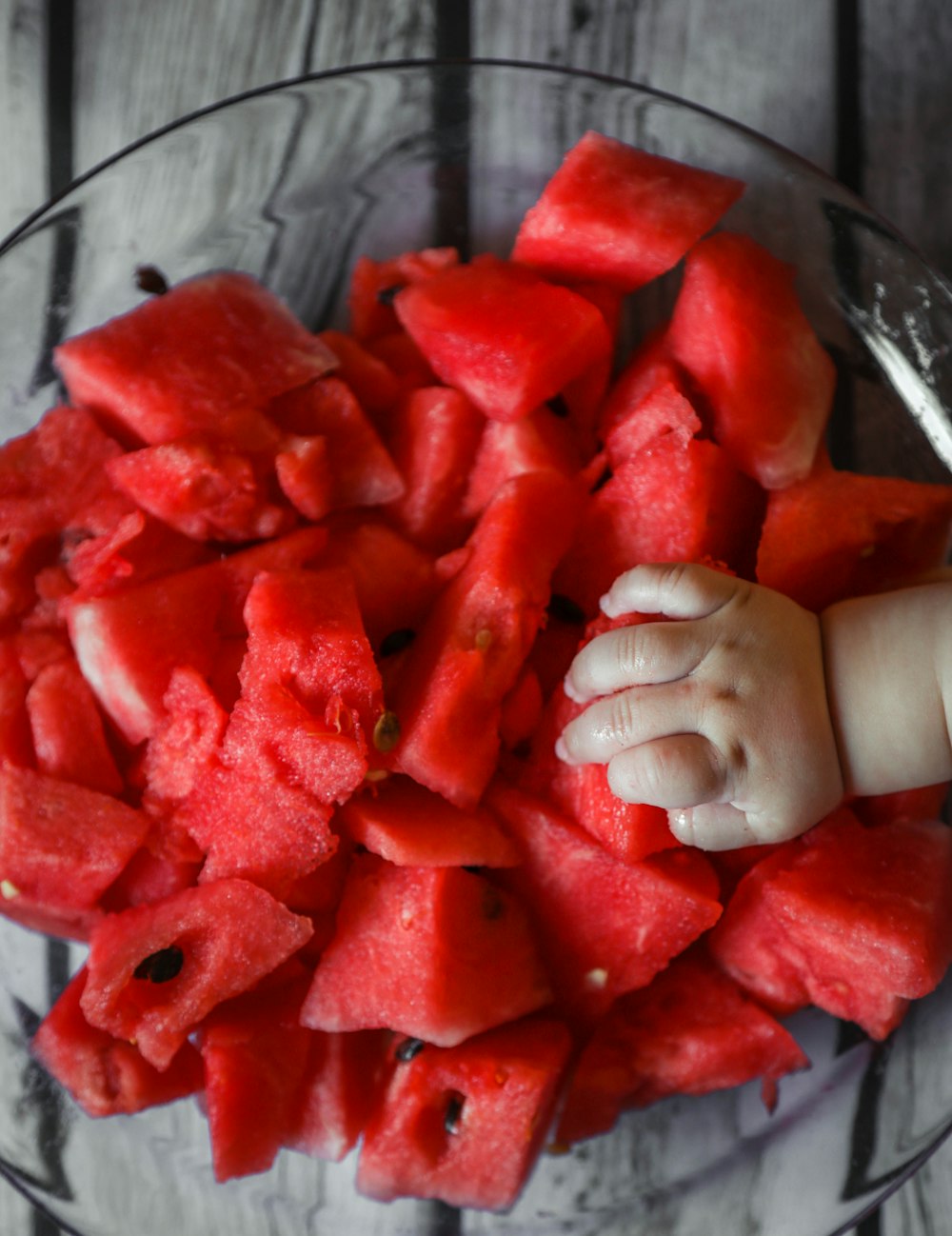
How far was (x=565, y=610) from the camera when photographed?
1.23m

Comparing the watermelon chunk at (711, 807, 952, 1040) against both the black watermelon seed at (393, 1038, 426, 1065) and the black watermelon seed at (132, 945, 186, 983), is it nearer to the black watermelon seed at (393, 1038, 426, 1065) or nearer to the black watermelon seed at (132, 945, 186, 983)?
the black watermelon seed at (393, 1038, 426, 1065)

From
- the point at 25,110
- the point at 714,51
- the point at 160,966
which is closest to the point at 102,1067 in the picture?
the point at 160,966

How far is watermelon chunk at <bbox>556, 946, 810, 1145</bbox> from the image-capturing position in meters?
1.22

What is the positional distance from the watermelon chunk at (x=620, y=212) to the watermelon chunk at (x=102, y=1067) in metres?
0.99

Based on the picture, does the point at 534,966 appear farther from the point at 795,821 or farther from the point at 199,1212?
the point at 199,1212

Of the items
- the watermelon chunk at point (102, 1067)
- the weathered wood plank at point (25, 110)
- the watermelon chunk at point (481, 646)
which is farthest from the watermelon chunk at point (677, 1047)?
the weathered wood plank at point (25, 110)

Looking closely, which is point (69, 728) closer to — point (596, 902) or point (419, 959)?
point (419, 959)

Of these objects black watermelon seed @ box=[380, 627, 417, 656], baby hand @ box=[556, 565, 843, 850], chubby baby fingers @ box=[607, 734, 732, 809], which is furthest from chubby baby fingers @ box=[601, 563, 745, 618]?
black watermelon seed @ box=[380, 627, 417, 656]

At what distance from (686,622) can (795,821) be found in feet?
0.80

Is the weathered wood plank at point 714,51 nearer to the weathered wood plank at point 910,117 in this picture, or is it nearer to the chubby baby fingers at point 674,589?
the weathered wood plank at point 910,117

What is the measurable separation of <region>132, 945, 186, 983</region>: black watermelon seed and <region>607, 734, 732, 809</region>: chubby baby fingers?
493mm

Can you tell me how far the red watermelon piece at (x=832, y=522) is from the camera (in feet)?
3.91

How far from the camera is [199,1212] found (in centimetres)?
128

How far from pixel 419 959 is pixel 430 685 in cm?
29
